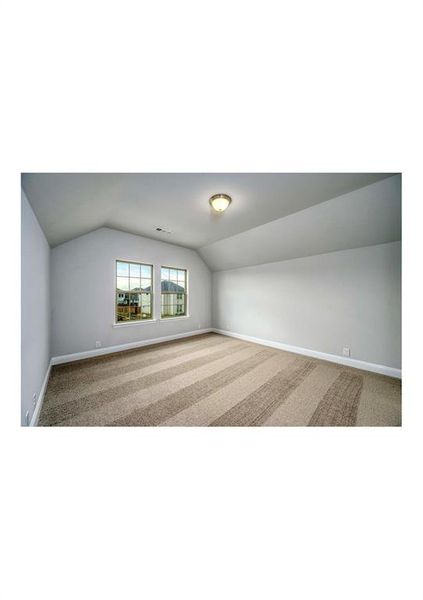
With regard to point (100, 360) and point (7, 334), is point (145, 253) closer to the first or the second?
point (100, 360)

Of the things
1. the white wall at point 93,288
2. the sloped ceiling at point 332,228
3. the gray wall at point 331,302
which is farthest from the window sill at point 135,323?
the sloped ceiling at point 332,228

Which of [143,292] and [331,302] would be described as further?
[143,292]

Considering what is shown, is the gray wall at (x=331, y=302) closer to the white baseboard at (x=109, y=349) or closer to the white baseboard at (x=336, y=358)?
the white baseboard at (x=336, y=358)

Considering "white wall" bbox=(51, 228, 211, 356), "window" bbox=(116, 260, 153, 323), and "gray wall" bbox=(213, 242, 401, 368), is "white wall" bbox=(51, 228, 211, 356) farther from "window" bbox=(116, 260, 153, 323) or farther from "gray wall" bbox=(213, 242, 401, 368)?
"gray wall" bbox=(213, 242, 401, 368)

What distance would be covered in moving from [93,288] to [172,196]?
225 cm

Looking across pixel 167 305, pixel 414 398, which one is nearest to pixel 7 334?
pixel 414 398

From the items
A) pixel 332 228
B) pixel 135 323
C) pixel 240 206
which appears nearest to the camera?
pixel 240 206

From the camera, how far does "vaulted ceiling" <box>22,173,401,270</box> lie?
1878 millimetres

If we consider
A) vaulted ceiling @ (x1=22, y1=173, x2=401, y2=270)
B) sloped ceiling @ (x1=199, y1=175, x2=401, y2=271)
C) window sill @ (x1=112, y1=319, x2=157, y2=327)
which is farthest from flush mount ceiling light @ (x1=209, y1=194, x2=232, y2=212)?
window sill @ (x1=112, y1=319, x2=157, y2=327)

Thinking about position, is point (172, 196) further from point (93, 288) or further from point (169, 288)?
point (169, 288)

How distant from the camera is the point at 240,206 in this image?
2734mm

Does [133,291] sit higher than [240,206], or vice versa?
[240,206]

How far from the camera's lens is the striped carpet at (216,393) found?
1.83 meters

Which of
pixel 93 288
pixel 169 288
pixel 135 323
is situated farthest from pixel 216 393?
pixel 169 288
